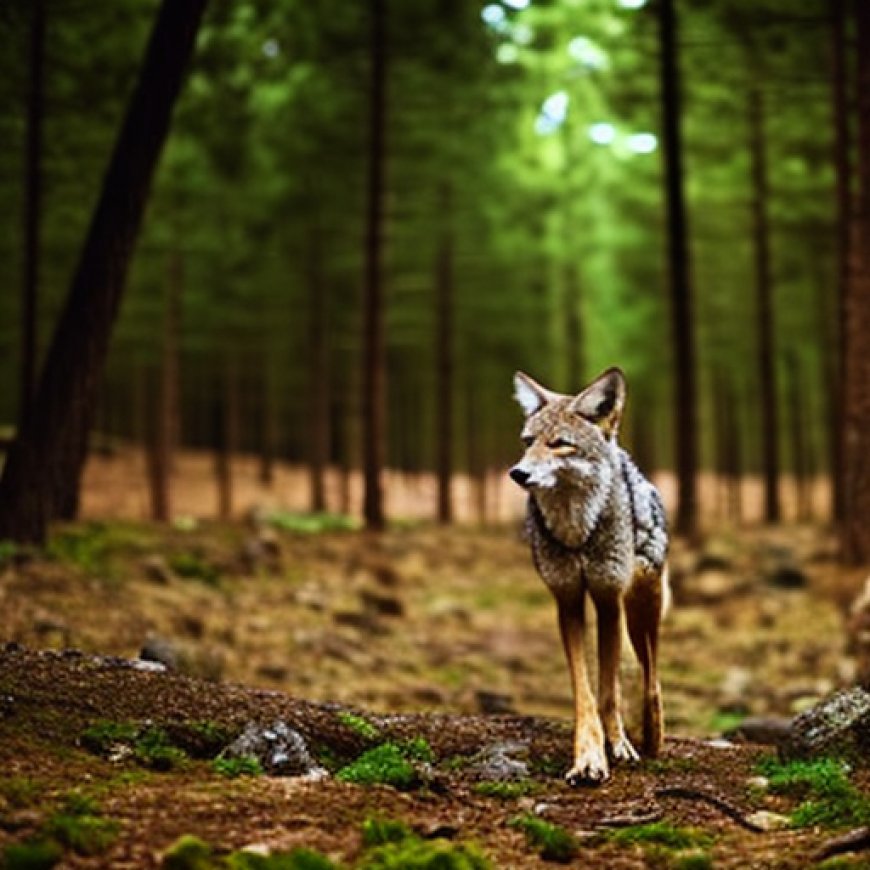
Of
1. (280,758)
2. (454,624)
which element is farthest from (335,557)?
(280,758)

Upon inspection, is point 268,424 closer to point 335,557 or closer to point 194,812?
point 335,557

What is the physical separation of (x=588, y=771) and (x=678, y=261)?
15037 millimetres

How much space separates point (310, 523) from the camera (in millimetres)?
24188

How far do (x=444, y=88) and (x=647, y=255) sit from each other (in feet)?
45.6

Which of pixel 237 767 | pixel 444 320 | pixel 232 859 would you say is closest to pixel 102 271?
pixel 237 767

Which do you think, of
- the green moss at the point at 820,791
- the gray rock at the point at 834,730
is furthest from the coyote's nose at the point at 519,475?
the gray rock at the point at 834,730

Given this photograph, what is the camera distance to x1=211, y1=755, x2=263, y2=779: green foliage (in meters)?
5.88

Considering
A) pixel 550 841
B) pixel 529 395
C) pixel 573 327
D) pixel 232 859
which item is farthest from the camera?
pixel 573 327

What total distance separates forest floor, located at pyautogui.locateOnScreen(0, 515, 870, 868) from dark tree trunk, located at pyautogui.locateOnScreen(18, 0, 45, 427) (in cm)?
290

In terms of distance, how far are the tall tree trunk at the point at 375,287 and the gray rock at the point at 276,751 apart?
49.9ft

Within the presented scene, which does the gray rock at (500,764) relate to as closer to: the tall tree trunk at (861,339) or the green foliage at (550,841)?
the green foliage at (550,841)

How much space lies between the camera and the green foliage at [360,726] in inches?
271

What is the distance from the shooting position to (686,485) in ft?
65.7

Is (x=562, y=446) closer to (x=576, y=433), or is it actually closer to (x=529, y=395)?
(x=576, y=433)
